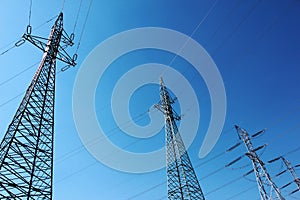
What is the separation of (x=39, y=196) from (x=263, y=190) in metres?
13.6

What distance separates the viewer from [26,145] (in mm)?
8961

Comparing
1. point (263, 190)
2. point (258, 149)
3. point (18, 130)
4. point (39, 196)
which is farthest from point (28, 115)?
point (258, 149)

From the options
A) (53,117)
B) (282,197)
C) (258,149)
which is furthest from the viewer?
(258,149)

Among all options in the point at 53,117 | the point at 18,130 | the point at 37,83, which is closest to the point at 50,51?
the point at 37,83

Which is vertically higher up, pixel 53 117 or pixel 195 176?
pixel 53 117

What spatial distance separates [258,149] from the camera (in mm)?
18031

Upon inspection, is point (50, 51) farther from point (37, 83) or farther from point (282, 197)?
point (282, 197)

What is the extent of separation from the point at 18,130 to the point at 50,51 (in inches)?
201

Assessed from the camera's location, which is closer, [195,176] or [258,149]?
[195,176]

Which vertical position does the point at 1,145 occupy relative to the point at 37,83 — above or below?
below

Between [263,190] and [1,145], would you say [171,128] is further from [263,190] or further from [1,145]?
[1,145]

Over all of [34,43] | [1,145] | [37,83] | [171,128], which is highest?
[34,43]

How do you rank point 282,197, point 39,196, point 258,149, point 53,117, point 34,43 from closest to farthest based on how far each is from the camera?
point 39,196, point 53,117, point 34,43, point 282,197, point 258,149

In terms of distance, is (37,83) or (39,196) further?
(37,83)
